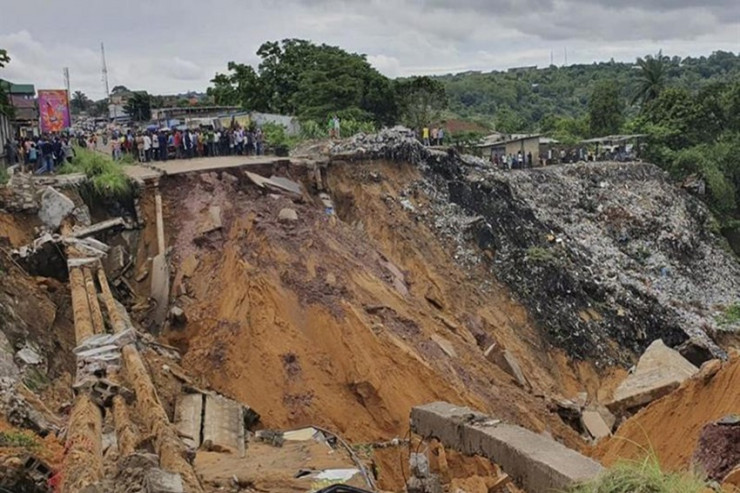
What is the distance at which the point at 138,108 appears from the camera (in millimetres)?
49188

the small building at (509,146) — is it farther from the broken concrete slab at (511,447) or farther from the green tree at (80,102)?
the green tree at (80,102)

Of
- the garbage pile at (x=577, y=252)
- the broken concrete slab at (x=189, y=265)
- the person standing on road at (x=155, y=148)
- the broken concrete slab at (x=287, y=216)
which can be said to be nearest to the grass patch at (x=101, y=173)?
the broken concrete slab at (x=189, y=265)

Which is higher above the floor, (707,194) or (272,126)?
(272,126)

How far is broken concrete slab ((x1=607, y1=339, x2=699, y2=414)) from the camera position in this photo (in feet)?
51.9

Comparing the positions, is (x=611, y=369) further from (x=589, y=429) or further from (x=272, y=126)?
(x=272, y=126)

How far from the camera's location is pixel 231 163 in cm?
2038

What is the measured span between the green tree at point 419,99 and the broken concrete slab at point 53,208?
75.8 feet

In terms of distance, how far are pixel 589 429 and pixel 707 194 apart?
27.0 meters

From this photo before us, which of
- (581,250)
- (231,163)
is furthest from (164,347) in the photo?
(581,250)

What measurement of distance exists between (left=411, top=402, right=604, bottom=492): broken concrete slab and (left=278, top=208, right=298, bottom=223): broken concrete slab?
7.08 m

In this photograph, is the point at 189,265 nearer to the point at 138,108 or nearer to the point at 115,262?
the point at 115,262

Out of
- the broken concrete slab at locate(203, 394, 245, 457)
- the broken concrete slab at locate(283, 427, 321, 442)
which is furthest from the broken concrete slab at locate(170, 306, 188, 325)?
the broken concrete slab at locate(283, 427, 321, 442)

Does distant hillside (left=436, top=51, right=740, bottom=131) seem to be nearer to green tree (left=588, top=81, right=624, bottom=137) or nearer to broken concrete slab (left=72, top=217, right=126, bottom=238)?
green tree (left=588, top=81, right=624, bottom=137)

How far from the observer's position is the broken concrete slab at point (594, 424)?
15.0 metres
